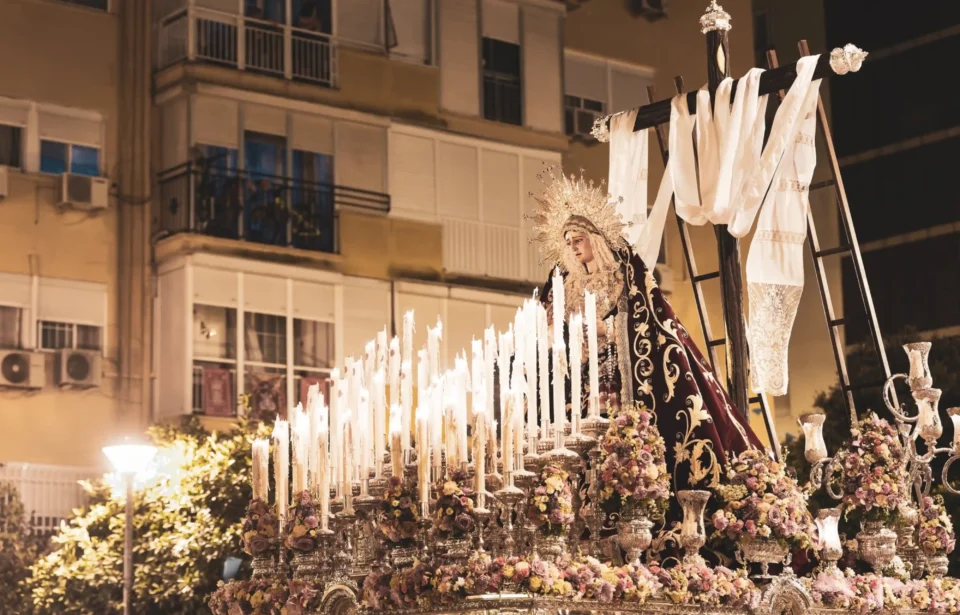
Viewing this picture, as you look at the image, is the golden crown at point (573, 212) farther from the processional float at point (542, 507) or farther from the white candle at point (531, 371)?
the white candle at point (531, 371)

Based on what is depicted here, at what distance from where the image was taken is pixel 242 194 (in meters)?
22.2

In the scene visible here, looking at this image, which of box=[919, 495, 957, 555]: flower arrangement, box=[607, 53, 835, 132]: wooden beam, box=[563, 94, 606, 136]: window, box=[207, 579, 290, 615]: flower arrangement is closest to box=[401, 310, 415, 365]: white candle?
box=[207, 579, 290, 615]: flower arrangement

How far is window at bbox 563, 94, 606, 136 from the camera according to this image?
2603cm

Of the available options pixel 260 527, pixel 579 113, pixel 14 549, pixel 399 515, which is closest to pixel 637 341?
pixel 399 515

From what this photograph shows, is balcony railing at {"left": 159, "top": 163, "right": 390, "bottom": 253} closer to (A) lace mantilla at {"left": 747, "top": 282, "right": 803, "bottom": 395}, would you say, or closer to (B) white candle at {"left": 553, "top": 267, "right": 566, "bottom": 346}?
(A) lace mantilla at {"left": 747, "top": 282, "right": 803, "bottom": 395}

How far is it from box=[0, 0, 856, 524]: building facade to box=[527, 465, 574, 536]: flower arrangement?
11.6 metres

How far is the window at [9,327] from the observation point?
809 inches

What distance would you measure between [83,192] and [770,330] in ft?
36.9

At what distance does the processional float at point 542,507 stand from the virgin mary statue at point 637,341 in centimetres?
13

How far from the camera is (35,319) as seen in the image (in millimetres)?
20750

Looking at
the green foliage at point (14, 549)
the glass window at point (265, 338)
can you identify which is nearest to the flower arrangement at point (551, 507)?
the green foliage at point (14, 549)

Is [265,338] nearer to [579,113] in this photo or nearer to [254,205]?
[254,205]

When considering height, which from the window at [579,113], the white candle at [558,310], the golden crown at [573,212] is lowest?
the white candle at [558,310]

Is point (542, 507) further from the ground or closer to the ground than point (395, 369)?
closer to the ground
